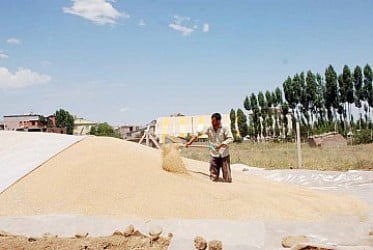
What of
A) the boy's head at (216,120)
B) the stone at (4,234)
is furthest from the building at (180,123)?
the stone at (4,234)

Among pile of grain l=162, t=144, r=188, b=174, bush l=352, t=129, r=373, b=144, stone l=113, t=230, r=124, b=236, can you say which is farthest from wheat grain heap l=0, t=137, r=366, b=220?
bush l=352, t=129, r=373, b=144

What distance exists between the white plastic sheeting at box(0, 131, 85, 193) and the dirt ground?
3.75 ft

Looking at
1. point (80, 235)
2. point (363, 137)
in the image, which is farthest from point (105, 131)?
point (80, 235)

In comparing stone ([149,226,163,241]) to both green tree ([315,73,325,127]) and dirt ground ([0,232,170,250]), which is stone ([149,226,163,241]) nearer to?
dirt ground ([0,232,170,250])

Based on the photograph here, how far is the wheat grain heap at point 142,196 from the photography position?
3.36m

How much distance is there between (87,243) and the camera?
9.11 feet

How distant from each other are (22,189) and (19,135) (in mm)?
1873

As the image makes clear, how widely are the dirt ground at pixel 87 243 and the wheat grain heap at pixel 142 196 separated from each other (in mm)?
465

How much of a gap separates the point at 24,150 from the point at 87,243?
95.9 inches

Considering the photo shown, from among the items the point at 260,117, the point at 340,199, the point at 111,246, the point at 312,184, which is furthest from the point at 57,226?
the point at 260,117

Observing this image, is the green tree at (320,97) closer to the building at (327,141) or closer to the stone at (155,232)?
the building at (327,141)

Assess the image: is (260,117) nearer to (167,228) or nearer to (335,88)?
(335,88)

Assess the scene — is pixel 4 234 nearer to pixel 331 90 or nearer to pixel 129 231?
pixel 129 231

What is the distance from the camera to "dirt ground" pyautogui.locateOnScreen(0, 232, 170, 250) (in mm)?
2709
